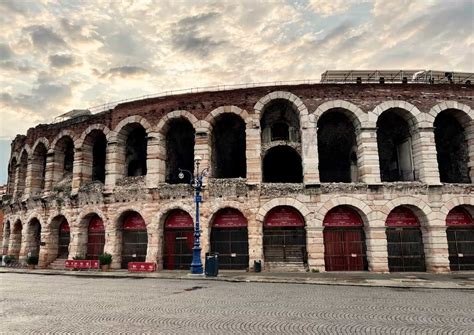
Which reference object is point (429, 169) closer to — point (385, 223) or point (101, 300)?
point (385, 223)

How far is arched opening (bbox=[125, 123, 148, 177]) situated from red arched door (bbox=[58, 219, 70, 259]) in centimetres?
594

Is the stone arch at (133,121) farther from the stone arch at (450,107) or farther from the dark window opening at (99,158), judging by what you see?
the stone arch at (450,107)

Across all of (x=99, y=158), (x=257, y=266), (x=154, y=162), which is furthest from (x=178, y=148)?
(x=257, y=266)

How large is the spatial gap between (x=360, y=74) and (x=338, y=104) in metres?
6.91

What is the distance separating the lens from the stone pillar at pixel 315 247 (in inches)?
732

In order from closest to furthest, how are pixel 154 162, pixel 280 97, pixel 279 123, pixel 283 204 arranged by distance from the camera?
1. pixel 283 204
2. pixel 280 97
3. pixel 154 162
4. pixel 279 123

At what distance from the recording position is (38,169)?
27.6 meters

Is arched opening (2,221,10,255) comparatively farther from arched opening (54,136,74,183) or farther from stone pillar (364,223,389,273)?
stone pillar (364,223,389,273)

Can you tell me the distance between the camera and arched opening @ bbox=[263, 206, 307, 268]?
19.4 m

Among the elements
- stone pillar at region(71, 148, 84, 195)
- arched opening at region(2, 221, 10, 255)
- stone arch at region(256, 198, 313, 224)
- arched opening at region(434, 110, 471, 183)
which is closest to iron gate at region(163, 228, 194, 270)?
stone arch at region(256, 198, 313, 224)

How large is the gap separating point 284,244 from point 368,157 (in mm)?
7161

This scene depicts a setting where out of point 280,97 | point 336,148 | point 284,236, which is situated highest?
point 280,97

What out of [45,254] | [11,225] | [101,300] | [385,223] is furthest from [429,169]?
[11,225]

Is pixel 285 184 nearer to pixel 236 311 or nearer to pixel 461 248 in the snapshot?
pixel 461 248
